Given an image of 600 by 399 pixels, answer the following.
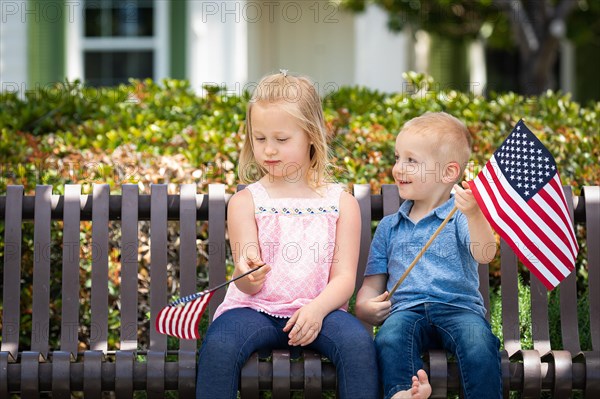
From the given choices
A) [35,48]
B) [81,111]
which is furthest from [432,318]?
[35,48]

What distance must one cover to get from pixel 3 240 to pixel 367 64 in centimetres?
655

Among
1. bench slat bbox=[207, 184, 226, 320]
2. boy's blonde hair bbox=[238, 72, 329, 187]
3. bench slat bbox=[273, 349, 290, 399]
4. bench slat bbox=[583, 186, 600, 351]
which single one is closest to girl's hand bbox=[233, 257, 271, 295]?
bench slat bbox=[273, 349, 290, 399]

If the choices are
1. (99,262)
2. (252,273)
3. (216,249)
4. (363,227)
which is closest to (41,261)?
(99,262)

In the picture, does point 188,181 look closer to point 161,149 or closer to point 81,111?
point 161,149

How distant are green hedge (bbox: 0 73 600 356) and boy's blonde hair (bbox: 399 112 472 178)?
68 centimetres

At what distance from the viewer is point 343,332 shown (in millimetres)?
3412

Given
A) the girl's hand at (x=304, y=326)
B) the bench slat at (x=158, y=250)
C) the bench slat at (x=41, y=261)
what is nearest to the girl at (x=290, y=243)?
the girl's hand at (x=304, y=326)

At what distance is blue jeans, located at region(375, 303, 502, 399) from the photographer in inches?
131

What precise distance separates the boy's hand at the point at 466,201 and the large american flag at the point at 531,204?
0.08ft

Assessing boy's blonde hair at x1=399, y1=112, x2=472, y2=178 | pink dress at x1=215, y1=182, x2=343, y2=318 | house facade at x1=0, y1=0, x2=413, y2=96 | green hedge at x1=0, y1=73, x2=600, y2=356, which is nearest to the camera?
pink dress at x1=215, y1=182, x2=343, y2=318

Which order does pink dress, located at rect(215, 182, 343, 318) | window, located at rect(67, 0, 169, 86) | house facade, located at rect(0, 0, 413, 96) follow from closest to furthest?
1. pink dress, located at rect(215, 182, 343, 318)
2. house facade, located at rect(0, 0, 413, 96)
3. window, located at rect(67, 0, 169, 86)

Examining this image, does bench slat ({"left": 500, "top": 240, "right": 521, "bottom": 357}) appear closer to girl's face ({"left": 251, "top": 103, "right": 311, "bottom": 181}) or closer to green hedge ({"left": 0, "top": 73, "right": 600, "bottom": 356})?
green hedge ({"left": 0, "top": 73, "right": 600, "bottom": 356})

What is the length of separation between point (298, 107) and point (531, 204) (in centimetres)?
89

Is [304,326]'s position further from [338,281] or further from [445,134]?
[445,134]
